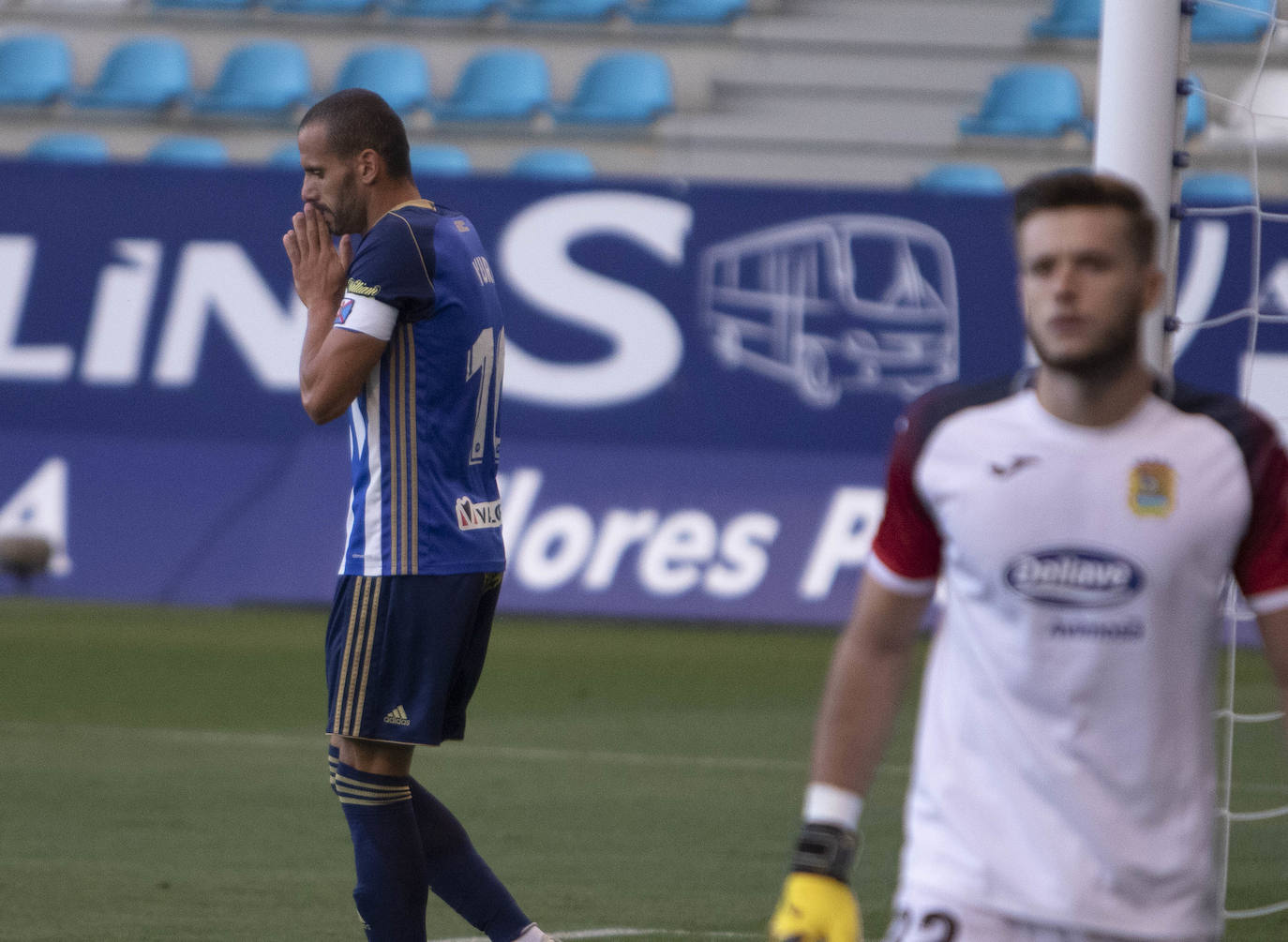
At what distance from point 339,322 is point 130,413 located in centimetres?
863

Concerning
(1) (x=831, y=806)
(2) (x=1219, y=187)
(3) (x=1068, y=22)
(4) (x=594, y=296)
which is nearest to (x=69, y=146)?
(4) (x=594, y=296)

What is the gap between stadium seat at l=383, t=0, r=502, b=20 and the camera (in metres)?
16.9

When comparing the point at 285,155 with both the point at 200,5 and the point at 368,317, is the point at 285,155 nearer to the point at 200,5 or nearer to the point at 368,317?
the point at 200,5

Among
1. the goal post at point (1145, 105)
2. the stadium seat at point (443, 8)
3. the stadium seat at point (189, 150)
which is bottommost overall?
the goal post at point (1145, 105)

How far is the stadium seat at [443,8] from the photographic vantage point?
55.5ft

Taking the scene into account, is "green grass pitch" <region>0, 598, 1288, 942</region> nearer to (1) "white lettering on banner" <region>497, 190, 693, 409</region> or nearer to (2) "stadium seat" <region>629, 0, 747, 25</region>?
(1) "white lettering on banner" <region>497, 190, 693, 409</region>

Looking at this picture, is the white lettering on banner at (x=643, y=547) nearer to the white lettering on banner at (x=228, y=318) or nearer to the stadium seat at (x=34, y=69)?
the white lettering on banner at (x=228, y=318)

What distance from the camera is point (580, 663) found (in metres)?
10.2

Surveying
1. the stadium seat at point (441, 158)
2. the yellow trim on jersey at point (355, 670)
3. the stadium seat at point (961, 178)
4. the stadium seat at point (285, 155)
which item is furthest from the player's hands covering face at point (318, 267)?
the stadium seat at point (285, 155)

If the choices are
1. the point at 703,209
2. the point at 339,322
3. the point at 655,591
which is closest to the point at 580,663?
the point at 655,591

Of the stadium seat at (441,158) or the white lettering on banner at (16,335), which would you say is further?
the stadium seat at (441,158)

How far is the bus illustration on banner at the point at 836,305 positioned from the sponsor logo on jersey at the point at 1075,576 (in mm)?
9249

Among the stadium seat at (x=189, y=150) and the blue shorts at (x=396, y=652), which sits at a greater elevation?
the stadium seat at (x=189, y=150)

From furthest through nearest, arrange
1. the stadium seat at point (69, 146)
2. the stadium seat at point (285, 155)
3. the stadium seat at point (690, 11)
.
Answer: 1. the stadium seat at point (690, 11)
2. the stadium seat at point (69, 146)
3. the stadium seat at point (285, 155)
